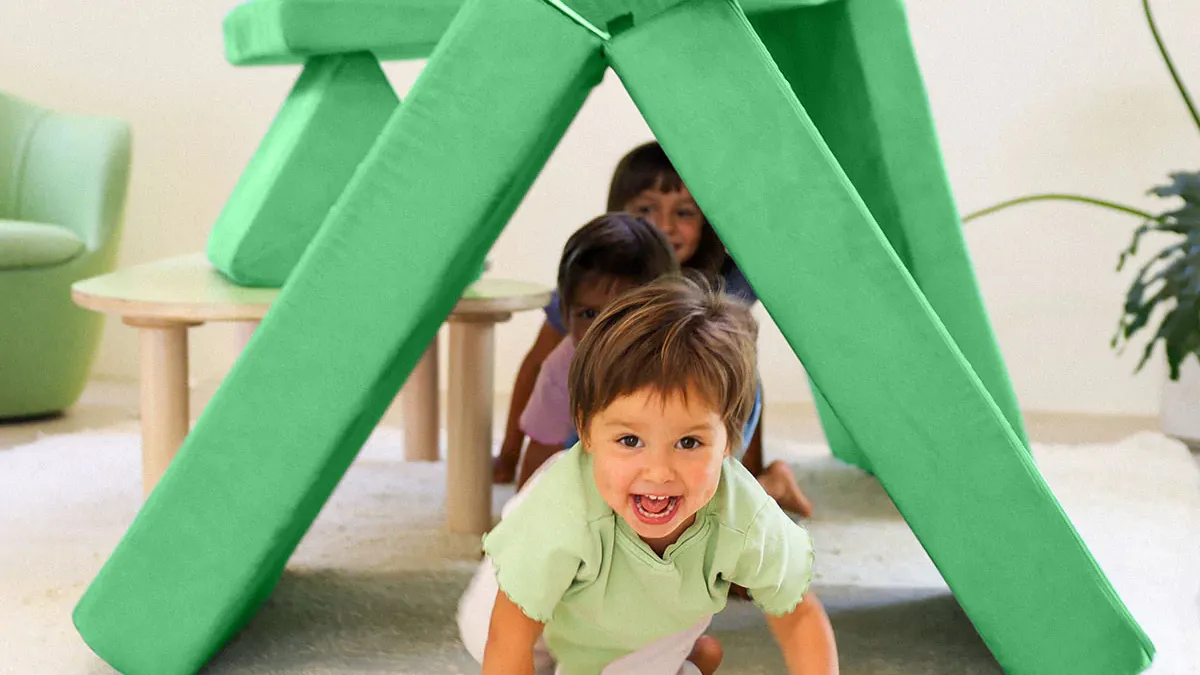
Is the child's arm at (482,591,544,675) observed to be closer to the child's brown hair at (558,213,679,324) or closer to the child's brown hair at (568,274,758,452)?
the child's brown hair at (568,274,758,452)

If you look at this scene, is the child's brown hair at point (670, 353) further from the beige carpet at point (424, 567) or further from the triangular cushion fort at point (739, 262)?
the beige carpet at point (424, 567)

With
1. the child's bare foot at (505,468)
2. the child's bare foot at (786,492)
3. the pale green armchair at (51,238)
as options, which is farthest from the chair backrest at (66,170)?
the child's bare foot at (786,492)

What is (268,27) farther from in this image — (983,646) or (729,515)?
(983,646)

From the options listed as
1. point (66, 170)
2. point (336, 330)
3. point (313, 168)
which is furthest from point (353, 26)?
point (66, 170)

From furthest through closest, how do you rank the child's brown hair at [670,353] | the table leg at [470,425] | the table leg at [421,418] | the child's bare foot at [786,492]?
the table leg at [421,418] < the child's bare foot at [786,492] < the table leg at [470,425] < the child's brown hair at [670,353]

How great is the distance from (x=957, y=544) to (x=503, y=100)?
0.54 m

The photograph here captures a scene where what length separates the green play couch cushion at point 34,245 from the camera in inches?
86.7

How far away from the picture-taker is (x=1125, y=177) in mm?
2701

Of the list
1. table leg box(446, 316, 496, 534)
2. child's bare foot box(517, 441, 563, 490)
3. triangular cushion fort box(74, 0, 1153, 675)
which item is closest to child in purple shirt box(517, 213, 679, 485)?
table leg box(446, 316, 496, 534)

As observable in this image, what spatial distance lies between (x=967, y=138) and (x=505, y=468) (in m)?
1.44

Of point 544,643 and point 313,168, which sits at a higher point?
point 313,168

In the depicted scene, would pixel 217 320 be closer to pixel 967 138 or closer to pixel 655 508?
pixel 655 508

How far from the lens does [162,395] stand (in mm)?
1451

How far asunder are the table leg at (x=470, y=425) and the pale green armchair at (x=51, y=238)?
109 centimetres
